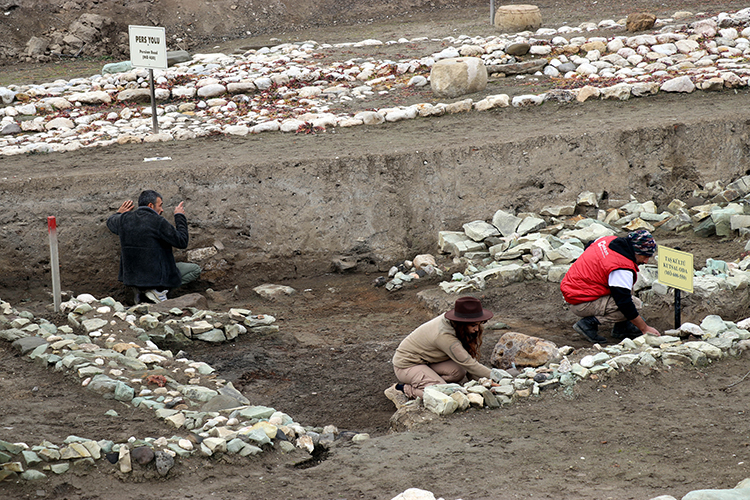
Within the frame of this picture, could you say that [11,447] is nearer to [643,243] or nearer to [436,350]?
[436,350]

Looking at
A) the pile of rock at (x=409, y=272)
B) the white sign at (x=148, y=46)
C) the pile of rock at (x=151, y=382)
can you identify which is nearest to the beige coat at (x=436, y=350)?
the pile of rock at (x=151, y=382)

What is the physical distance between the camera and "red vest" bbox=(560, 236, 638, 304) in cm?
677

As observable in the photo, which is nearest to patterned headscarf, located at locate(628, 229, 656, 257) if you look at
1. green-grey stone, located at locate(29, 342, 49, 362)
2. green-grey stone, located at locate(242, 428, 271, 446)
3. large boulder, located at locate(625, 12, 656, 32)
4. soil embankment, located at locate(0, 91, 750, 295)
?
soil embankment, located at locate(0, 91, 750, 295)

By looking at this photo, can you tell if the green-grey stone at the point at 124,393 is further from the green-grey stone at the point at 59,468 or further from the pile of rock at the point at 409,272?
the pile of rock at the point at 409,272

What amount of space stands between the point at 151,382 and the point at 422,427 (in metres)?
2.31

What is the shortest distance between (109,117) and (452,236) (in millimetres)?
6041

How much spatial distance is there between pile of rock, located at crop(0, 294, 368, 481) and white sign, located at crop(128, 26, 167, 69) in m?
3.83

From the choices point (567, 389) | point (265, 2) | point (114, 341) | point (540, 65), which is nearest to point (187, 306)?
point (114, 341)

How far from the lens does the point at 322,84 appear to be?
13109mm

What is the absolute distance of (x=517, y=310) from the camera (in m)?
8.14

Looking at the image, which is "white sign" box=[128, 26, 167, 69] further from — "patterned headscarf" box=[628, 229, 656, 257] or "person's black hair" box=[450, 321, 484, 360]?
"patterned headscarf" box=[628, 229, 656, 257]

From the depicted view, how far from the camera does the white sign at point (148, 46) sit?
10.5m

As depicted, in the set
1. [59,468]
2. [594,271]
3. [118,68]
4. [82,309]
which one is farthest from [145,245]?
[118,68]

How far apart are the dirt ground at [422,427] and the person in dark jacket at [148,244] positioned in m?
1.08
